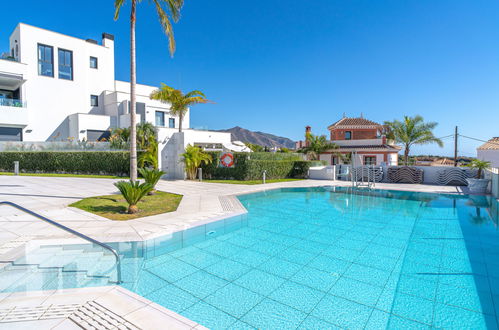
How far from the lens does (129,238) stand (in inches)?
258

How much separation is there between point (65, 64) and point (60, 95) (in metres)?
4.04

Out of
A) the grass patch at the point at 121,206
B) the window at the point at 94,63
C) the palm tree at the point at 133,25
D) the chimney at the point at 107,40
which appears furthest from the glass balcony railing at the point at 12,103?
the grass patch at the point at 121,206

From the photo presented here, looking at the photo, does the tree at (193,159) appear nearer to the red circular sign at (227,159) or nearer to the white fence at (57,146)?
the red circular sign at (227,159)

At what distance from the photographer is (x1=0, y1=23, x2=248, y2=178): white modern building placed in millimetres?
27344

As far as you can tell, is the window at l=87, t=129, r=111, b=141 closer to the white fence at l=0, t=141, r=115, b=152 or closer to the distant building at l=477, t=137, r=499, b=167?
the white fence at l=0, t=141, r=115, b=152

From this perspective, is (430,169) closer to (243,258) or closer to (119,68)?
(243,258)

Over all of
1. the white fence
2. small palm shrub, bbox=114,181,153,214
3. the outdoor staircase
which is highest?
the white fence

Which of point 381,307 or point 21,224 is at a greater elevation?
point 21,224

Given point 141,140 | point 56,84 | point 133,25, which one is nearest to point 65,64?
point 56,84

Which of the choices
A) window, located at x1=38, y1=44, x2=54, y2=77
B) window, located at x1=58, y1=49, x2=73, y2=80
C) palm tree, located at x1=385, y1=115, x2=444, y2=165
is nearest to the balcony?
window, located at x1=38, y1=44, x2=54, y2=77

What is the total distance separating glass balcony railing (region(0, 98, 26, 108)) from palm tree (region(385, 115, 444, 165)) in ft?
135

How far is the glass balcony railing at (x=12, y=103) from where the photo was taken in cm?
2608

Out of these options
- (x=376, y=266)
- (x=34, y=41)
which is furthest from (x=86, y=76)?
(x=376, y=266)

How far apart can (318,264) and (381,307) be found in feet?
5.58
